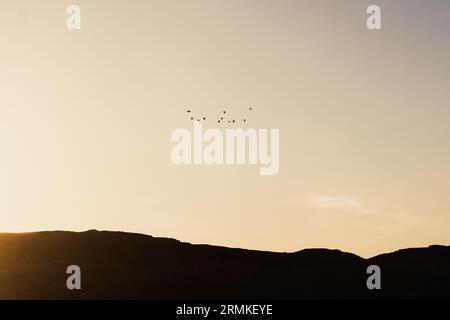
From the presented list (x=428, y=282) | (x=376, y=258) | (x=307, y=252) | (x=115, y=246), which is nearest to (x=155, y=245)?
(x=115, y=246)

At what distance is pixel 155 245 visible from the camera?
152 metres

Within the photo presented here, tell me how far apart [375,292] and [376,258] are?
44.6 feet

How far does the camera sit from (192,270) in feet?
439

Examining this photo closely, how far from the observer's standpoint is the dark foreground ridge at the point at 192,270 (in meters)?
126

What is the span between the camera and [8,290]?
4995 inches

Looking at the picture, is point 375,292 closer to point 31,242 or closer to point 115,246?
point 115,246

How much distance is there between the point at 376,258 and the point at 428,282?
1266 centimetres

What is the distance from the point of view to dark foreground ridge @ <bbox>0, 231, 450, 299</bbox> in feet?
412
